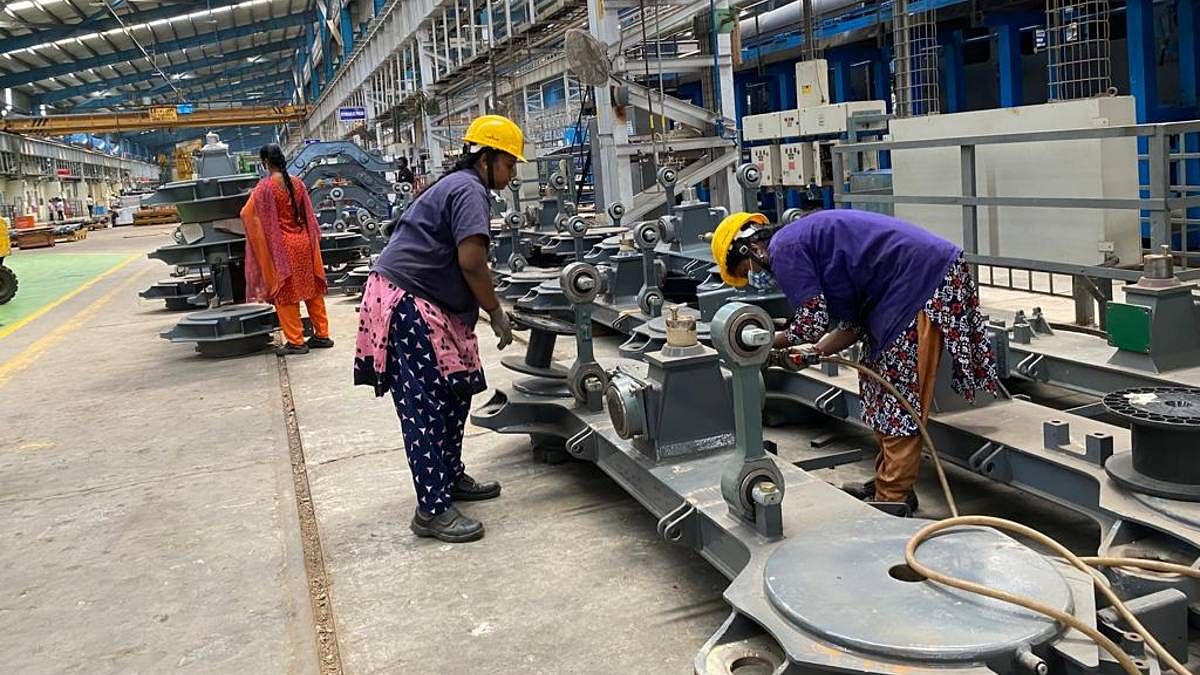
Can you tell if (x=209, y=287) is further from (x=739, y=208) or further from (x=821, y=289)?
(x=821, y=289)

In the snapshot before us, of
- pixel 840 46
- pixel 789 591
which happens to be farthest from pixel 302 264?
pixel 840 46

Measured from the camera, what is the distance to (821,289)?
3195 mm

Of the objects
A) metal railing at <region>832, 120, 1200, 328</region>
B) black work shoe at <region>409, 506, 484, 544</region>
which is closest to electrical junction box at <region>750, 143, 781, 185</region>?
metal railing at <region>832, 120, 1200, 328</region>

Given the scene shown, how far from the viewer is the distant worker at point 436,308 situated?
3588 millimetres

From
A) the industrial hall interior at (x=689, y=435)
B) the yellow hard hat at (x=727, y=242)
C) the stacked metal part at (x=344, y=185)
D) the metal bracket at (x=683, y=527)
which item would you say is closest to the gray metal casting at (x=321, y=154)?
the stacked metal part at (x=344, y=185)

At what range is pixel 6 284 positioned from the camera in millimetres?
12219

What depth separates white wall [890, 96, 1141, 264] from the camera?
4344 millimetres

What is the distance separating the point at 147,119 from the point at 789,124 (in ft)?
110

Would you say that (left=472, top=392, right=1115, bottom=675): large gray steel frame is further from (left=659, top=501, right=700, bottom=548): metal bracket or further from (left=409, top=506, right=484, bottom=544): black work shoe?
(left=409, top=506, right=484, bottom=544): black work shoe

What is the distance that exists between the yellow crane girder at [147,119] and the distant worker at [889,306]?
33313 millimetres

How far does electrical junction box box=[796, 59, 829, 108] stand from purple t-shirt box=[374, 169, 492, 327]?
5.35 metres

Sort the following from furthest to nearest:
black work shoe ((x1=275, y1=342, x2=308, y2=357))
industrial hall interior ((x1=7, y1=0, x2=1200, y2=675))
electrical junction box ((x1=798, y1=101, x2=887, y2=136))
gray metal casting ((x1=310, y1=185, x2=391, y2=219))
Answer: gray metal casting ((x1=310, y1=185, x2=391, y2=219)) → electrical junction box ((x1=798, y1=101, x2=887, y2=136)) → black work shoe ((x1=275, y1=342, x2=308, y2=357)) → industrial hall interior ((x1=7, y1=0, x2=1200, y2=675))

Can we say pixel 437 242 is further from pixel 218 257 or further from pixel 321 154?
pixel 321 154

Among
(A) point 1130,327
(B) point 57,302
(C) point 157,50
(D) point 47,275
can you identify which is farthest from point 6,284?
(C) point 157,50
